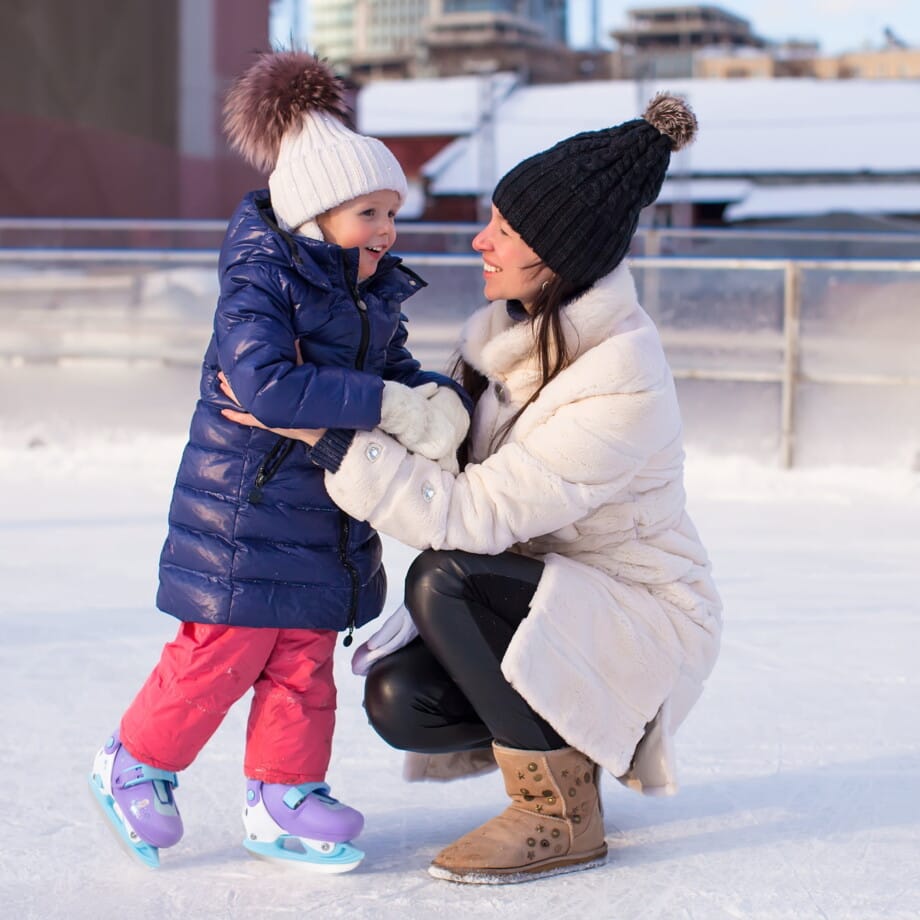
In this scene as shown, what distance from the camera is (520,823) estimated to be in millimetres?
2064

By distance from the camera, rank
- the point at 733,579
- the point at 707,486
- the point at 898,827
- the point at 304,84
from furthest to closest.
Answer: the point at 707,486 → the point at 733,579 → the point at 898,827 → the point at 304,84

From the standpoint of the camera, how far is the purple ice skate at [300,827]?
2059 millimetres

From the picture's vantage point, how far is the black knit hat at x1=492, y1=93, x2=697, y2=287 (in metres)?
2.03

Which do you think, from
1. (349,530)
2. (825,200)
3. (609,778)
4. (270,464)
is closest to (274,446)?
(270,464)

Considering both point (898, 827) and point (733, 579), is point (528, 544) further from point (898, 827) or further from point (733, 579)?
point (733, 579)

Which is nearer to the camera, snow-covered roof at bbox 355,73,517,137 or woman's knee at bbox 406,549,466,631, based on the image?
woman's knee at bbox 406,549,466,631

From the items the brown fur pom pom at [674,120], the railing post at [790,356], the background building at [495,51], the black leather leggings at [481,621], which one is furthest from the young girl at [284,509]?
the background building at [495,51]

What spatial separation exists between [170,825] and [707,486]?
3863 millimetres

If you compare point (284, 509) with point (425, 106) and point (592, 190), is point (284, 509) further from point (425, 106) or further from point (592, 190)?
point (425, 106)

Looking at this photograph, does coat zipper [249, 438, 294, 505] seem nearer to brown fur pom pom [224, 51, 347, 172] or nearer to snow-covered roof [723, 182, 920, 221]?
brown fur pom pom [224, 51, 347, 172]

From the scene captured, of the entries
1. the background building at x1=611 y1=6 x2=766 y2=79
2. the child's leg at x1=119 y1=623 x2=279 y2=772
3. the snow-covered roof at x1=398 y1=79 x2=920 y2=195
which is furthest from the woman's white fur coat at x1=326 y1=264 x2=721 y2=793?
the background building at x1=611 y1=6 x2=766 y2=79

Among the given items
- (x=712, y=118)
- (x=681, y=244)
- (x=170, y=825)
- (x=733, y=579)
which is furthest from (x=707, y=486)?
(x=712, y=118)

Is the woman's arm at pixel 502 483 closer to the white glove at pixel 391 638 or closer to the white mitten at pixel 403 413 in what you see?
the white mitten at pixel 403 413

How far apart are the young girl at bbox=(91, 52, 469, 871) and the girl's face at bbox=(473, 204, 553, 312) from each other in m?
0.13
